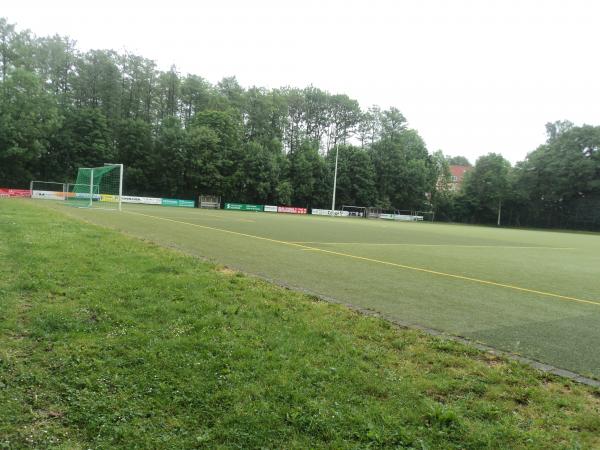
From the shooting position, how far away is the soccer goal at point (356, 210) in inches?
2766

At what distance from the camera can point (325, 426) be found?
2934 mm

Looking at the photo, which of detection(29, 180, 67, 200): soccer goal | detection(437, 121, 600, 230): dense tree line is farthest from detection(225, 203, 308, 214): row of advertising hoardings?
detection(437, 121, 600, 230): dense tree line

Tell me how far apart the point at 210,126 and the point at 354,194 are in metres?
25.5

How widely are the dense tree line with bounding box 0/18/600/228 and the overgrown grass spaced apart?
49.8 meters

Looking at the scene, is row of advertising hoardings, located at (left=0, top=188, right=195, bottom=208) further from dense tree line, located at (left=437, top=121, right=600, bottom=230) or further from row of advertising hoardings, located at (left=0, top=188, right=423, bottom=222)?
dense tree line, located at (left=437, top=121, right=600, bottom=230)

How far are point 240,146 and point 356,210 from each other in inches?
856

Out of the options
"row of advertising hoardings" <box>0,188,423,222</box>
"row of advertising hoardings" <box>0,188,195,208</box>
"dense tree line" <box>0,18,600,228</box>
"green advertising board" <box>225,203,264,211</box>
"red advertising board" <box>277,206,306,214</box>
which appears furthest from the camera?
"red advertising board" <box>277,206,306,214</box>

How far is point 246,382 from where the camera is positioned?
137 inches

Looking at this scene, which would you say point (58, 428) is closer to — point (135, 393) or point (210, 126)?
point (135, 393)

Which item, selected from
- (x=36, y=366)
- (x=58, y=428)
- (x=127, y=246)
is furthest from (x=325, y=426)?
(x=127, y=246)

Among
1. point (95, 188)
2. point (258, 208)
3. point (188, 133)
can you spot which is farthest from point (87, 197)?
point (258, 208)

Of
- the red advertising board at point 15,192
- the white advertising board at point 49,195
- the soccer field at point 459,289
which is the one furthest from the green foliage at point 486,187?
the soccer field at point 459,289

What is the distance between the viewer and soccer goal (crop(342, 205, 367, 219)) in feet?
230

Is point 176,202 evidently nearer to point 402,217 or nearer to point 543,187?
point 402,217
